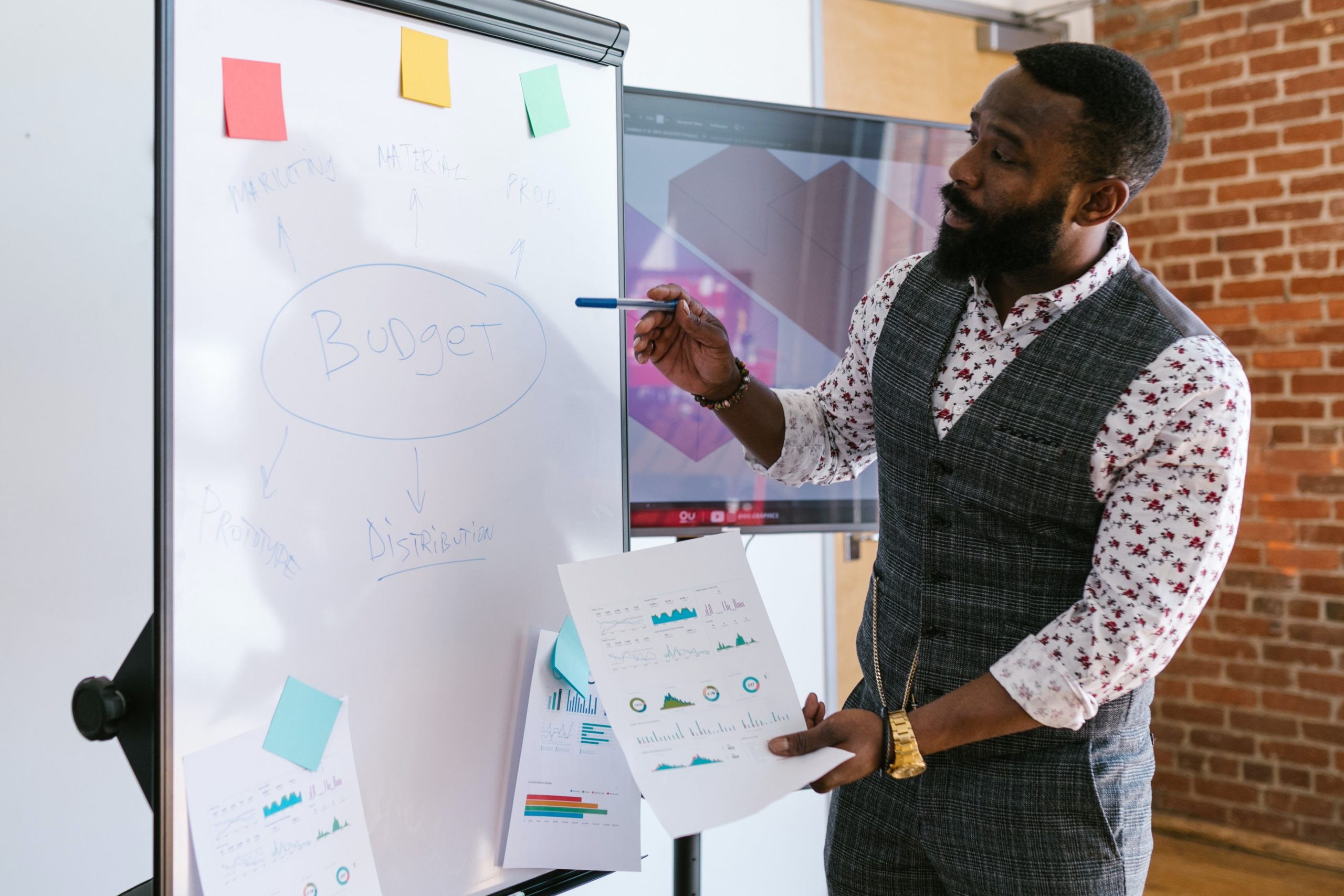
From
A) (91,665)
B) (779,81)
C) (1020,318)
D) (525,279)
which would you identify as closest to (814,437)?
(1020,318)

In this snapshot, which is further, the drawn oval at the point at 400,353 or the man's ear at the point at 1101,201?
the man's ear at the point at 1101,201

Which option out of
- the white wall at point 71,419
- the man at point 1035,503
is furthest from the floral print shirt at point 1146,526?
the white wall at point 71,419

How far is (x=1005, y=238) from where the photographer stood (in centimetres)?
113

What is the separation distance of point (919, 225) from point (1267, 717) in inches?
75.9

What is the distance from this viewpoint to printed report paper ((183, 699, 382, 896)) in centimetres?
90

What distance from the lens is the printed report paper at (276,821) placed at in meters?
0.90

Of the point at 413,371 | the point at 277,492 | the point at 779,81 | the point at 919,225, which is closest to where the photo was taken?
the point at 277,492

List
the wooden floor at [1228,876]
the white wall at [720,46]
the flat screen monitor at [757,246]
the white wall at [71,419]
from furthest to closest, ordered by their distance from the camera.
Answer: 1. the wooden floor at [1228,876]
2. the white wall at [720,46]
3. the flat screen monitor at [757,246]
4. the white wall at [71,419]

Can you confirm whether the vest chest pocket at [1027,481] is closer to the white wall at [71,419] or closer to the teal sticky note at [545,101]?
the teal sticky note at [545,101]

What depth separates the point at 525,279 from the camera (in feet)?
3.90

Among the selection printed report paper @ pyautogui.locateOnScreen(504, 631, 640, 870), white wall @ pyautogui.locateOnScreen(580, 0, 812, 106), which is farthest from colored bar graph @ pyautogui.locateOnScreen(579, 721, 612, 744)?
white wall @ pyautogui.locateOnScreen(580, 0, 812, 106)

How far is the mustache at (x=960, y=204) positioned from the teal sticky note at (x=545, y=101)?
1.54 feet

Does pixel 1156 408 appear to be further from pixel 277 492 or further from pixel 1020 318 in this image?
pixel 277 492

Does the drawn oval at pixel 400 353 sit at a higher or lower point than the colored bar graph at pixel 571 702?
higher
